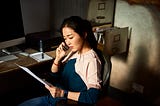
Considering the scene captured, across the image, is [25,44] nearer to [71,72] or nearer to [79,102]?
[71,72]

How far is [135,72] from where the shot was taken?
282cm

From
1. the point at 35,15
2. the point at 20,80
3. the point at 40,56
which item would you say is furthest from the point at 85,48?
the point at 35,15

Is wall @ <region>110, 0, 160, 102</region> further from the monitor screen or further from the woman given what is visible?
the monitor screen

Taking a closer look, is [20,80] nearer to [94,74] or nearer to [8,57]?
[8,57]

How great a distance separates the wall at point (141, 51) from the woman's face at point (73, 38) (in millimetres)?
1191

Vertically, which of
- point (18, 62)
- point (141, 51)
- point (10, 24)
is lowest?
point (141, 51)

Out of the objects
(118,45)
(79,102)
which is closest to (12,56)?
(79,102)

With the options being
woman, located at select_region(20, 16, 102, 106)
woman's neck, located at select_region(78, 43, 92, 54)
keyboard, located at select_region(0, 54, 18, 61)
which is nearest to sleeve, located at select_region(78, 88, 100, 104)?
woman, located at select_region(20, 16, 102, 106)

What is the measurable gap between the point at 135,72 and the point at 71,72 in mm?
1328

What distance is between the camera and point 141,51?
269cm

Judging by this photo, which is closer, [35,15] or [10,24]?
[10,24]

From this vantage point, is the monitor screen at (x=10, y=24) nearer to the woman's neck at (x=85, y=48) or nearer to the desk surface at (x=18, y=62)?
the desk surface at (x=18, y=62)

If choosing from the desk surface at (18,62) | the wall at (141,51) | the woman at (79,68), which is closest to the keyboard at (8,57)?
the desk surface at (18,62)

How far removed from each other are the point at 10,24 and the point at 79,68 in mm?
724
